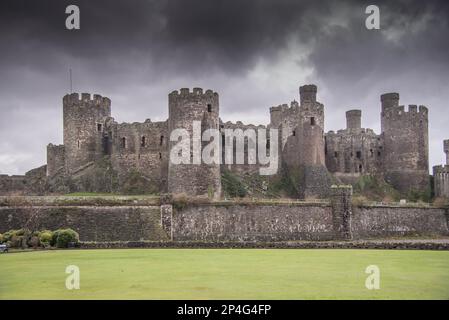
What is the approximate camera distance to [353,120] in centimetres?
6694

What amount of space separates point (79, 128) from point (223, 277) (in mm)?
37692

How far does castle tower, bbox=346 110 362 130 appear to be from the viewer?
66.6 m

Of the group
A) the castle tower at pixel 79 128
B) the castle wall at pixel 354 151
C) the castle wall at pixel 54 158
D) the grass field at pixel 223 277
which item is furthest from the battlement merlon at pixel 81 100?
the grass field at pixel 223 277

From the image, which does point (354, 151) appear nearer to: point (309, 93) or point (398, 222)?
point (309, 93)

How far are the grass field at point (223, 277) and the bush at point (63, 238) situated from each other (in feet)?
24.6

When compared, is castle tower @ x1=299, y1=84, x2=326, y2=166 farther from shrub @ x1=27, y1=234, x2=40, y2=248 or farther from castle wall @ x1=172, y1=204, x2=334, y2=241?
shrub @ x1=27, y1=234, x2=40, y2=248

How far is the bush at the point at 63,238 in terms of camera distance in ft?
120

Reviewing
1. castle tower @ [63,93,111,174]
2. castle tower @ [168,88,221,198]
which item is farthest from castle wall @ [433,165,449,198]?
castle tower @ [63,93,111,174]

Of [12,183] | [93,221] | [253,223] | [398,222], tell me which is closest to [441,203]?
[398,222]

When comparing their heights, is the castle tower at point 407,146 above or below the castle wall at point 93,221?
above

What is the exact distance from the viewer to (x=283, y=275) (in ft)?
68.4

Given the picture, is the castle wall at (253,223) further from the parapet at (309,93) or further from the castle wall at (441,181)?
the castle wall at (441,181)

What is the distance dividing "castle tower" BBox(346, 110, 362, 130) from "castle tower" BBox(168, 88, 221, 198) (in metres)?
21.5
